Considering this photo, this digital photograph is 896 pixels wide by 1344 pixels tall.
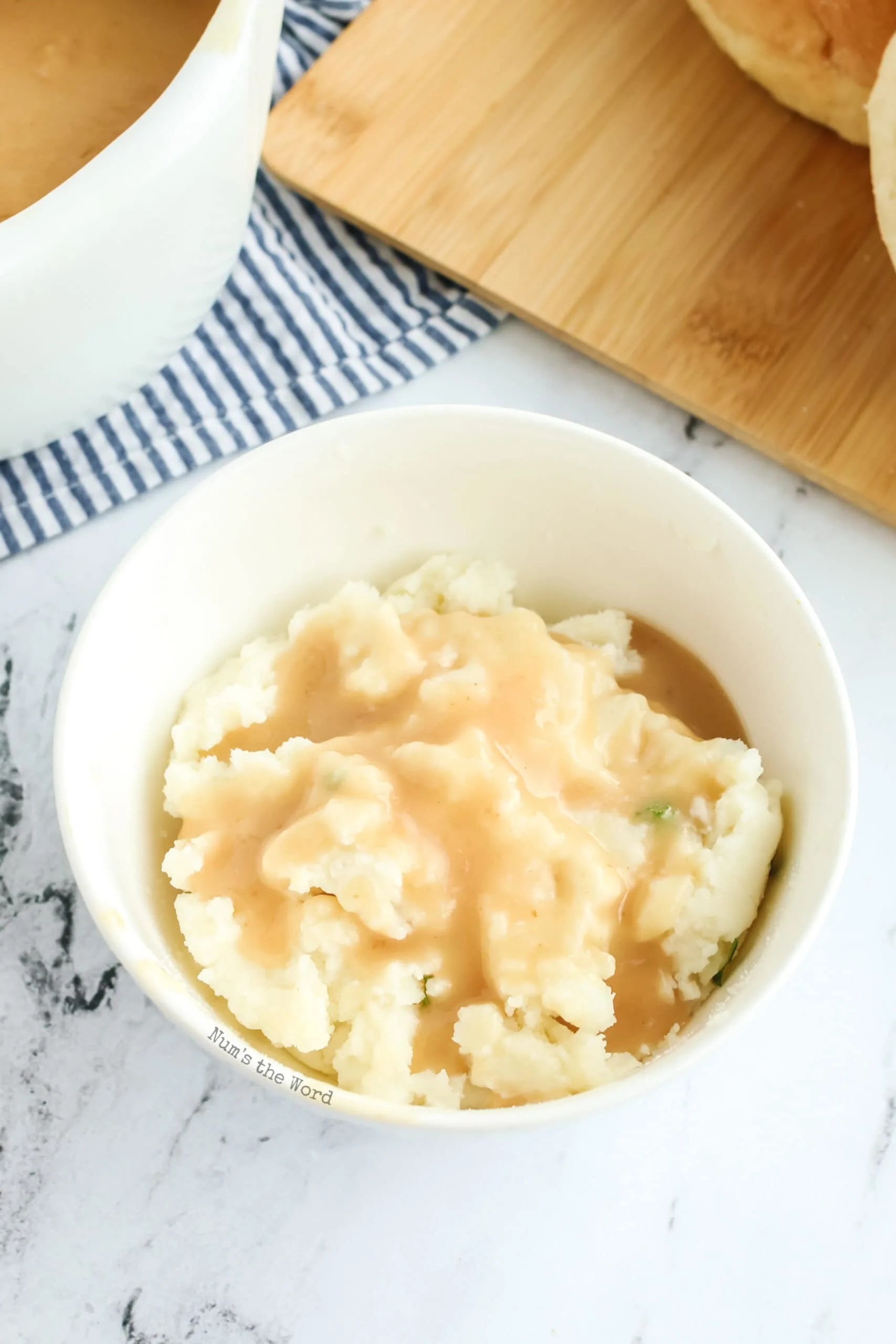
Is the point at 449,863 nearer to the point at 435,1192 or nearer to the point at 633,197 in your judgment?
the point at 435,1192

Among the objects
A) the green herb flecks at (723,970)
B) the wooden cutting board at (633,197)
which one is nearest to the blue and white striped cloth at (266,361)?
the wooden cutting board at (633,197)

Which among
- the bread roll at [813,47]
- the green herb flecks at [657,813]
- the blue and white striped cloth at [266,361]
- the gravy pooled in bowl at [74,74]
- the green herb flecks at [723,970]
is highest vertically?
the bread roll at [813,47]

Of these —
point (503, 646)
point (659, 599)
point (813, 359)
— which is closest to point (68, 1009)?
point (503, 646)

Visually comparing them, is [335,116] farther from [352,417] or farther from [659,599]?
[659,599]

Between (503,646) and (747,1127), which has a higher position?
(503,646)

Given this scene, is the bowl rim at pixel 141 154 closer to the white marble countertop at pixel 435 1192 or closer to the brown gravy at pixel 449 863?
the brown gravy at pixel 449 863

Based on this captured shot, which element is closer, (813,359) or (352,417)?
(352,417)
